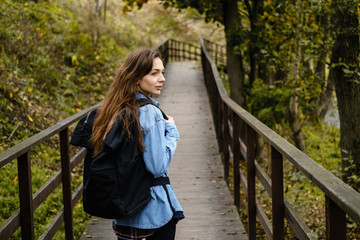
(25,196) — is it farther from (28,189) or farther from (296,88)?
(296,88)

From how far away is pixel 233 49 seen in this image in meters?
13.0

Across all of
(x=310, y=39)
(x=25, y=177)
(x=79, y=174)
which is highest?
(x=310, y=39)

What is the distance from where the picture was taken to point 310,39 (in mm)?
9336

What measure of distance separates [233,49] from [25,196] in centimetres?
1054

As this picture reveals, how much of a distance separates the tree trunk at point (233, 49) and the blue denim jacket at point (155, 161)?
33.9ft

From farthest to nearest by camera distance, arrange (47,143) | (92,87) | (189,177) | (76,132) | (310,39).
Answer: (92,87)
(310,39)
(47,143)
(189,177)
(76,132)

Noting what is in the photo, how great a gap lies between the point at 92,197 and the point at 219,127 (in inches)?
235

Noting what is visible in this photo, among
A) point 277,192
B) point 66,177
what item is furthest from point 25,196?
point 277,192

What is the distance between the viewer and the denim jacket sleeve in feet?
8.13

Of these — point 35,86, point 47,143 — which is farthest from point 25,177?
point 35,86

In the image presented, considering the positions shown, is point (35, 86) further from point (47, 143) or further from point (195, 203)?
point (195, 203)

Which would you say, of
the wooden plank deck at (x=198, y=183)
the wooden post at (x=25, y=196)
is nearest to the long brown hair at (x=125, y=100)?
the wooden post at (x=25, y=196)

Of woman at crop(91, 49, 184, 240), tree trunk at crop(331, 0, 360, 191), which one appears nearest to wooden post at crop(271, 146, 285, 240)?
woman at crop(91, 49, 184, 240)

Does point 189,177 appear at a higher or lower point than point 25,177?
lower
